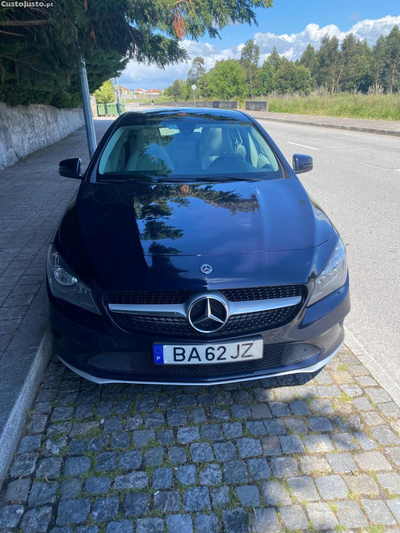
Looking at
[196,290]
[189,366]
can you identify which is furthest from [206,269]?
[189,366]

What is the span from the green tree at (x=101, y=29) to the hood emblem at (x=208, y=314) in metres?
4.53

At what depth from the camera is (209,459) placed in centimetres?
207

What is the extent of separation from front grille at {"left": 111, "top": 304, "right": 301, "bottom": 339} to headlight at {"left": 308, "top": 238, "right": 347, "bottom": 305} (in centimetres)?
17

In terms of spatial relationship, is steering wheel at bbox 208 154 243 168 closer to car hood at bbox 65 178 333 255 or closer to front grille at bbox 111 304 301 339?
car hood at bbox 65 178 333 255

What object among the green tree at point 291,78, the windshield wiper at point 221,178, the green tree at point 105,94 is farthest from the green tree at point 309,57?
the windshield wiper at point 221,178

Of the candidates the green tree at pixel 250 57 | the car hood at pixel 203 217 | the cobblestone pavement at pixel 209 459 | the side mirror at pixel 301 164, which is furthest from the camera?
the green tree at pixel 250 57

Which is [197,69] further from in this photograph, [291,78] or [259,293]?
[259,293]

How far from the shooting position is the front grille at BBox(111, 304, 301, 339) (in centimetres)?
209

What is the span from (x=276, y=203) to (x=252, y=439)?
58.7 inches

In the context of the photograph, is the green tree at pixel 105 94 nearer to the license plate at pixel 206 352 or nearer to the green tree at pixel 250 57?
the green tree at pixel 250 57

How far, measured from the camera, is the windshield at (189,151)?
3285mm

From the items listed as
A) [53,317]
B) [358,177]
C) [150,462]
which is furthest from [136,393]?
[358,177]

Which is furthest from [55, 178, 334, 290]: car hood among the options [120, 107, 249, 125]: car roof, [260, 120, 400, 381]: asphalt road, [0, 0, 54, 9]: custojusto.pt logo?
[0, 0, 54, 9]: custojusto.pt logo

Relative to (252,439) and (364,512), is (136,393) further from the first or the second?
(364,512)
